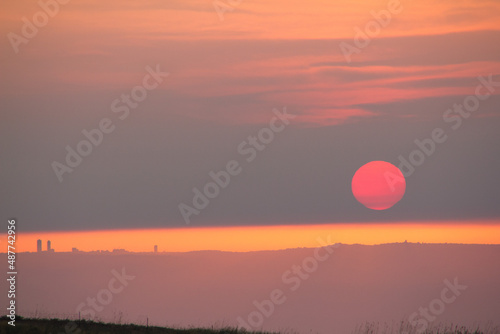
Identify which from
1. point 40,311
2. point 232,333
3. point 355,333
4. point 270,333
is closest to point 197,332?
point 232,333

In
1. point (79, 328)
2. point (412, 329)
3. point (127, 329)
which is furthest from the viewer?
point (127, 329)

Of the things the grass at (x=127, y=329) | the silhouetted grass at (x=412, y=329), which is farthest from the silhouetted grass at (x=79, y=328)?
the silhouetted grass at (x=412, y=329)

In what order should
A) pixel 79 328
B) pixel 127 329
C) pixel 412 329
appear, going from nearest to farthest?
pixel 412 329, pixel 79 328, pixel 127 329

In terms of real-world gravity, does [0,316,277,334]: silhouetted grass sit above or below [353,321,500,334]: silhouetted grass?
above

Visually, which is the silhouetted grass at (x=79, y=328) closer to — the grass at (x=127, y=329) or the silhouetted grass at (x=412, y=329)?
the grass at (x=127, y=329)

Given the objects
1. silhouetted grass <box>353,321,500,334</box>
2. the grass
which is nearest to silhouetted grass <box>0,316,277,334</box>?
the grass

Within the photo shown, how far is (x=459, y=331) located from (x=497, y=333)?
1842 millimetres

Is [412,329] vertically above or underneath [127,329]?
underneath

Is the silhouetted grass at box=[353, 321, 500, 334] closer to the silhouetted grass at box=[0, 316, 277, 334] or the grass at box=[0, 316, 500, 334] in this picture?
the grass at box=[0, 316, 500, 334]

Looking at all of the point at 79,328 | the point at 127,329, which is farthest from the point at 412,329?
the point at 79,328

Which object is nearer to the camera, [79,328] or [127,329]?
[79,328]

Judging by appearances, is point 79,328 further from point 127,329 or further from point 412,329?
point 412,329

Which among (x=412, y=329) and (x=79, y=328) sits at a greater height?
(x=79, y=328)

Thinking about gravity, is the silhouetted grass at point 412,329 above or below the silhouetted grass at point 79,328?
below
